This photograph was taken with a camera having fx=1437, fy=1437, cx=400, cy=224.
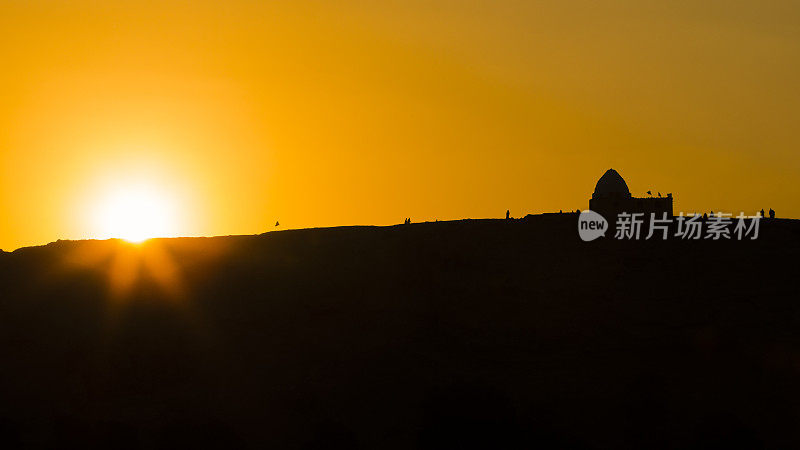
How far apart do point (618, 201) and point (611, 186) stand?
5.40 ft

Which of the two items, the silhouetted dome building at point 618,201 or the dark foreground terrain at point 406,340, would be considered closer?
the dark foreground terrain at point 406,340

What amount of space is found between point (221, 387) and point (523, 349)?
1467 centimetres

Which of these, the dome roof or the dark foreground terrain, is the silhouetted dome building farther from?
the dark foreground terrain

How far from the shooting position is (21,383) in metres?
70.3

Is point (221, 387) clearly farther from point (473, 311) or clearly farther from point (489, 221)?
point (489, 221)

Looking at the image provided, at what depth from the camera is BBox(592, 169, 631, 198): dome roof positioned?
82312mm

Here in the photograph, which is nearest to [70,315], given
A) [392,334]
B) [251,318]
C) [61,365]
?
[61,365]

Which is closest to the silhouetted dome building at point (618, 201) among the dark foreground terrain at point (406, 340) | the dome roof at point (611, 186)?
the dome roof at point (611, 186)

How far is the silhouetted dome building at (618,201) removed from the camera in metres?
80.1

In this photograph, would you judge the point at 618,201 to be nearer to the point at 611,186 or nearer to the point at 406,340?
the point at 611,186

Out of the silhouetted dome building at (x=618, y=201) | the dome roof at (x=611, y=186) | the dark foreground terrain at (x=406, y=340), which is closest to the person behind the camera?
the dark foreground terrain at (x=406, y=340)

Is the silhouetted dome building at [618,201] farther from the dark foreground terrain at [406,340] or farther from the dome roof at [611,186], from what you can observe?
the dark foreground terrain at [406,340]

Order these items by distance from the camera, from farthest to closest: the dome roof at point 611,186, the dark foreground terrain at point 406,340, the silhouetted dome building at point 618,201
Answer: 1. the dome roof at point 611,186
2. the silhouetted dome building at point 618,201
3. the dark foreground terrain at point 406,340

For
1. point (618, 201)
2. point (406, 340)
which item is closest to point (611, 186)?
point (618, 201)
